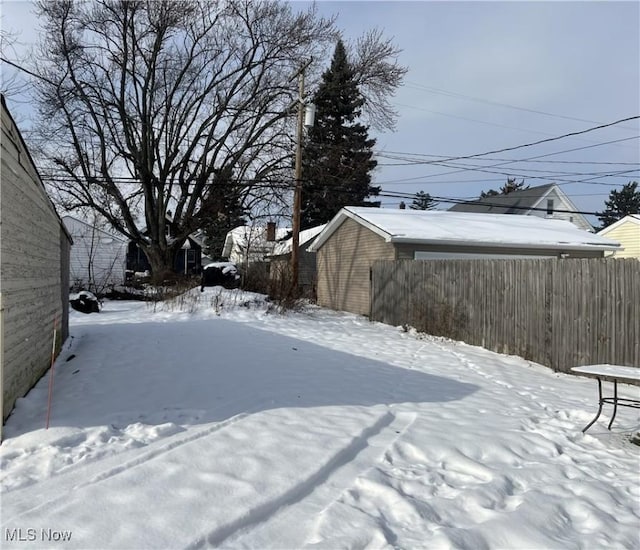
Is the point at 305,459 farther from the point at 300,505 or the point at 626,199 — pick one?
the point at 626,199

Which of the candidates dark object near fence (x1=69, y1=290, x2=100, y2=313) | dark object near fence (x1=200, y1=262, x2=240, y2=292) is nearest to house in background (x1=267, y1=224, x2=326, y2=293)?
dark object near fence (x1=200, y1=262, x2=240, y2=292)

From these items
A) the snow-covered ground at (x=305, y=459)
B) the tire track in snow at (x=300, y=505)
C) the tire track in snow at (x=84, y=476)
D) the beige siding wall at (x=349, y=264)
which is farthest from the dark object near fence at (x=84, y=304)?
the tire track in snow at (x=300, y=505)

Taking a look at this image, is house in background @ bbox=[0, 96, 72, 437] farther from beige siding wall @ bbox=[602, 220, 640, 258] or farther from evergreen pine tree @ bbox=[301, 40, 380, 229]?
beige siding wall @ bbox=[602, 220, 640, 258]

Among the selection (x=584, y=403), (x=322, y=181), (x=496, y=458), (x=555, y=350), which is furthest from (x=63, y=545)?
(x=322, y=181)

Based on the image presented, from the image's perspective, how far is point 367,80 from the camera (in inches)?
1084

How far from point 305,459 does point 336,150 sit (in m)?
25.1

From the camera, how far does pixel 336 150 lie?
27.6 meters

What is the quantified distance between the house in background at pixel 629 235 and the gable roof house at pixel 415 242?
20.3 feet

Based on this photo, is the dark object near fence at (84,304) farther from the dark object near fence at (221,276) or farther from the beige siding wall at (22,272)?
the beige siding wall at (22,272)

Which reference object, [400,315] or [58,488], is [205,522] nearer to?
[58,488]

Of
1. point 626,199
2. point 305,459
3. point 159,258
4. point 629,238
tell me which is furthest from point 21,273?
point 626,199

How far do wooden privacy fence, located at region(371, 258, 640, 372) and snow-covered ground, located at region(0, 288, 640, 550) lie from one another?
2.52 feet

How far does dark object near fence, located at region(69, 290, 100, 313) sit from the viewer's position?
15.5m

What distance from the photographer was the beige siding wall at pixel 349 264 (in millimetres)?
16734
